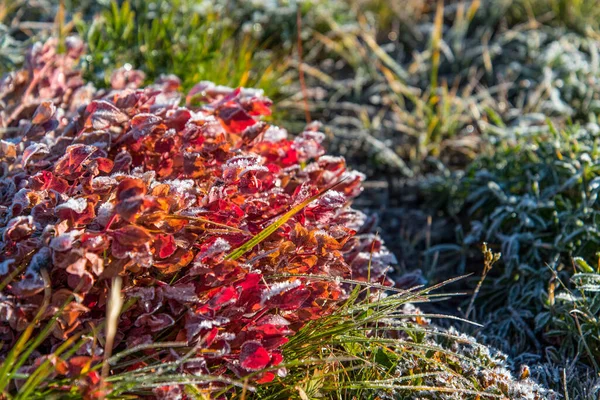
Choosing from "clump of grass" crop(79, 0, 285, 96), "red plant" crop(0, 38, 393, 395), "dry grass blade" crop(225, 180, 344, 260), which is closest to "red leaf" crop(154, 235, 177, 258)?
"red plant" crop(0, 38, 393, 395)

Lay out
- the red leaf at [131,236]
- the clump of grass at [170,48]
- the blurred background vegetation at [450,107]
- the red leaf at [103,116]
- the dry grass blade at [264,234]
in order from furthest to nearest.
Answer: the clump of grass at [170,48] → the blurred background vegetation at [450,107] → the red leaf at [103,116] → the dry grass blade at [264,234] → the red leaf at [131,236]

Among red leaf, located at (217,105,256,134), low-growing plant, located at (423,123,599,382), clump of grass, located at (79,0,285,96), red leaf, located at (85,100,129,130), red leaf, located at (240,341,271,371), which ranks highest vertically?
red leaf, located at (85,100,129,130)

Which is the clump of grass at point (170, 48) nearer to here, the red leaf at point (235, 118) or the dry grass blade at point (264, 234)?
the red leaf at point (235, 118)

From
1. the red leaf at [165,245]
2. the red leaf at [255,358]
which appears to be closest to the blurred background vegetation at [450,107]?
the red leaf at [255,358]

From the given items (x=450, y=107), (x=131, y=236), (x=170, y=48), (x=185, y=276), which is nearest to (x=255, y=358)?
A: (x=185, y=276)

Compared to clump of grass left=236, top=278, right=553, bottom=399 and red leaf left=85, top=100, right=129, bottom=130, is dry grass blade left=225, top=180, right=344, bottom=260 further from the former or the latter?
red leaf left=85, top=100, right=129, bottom=130

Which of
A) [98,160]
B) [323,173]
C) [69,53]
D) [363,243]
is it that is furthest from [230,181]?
[69,53]
